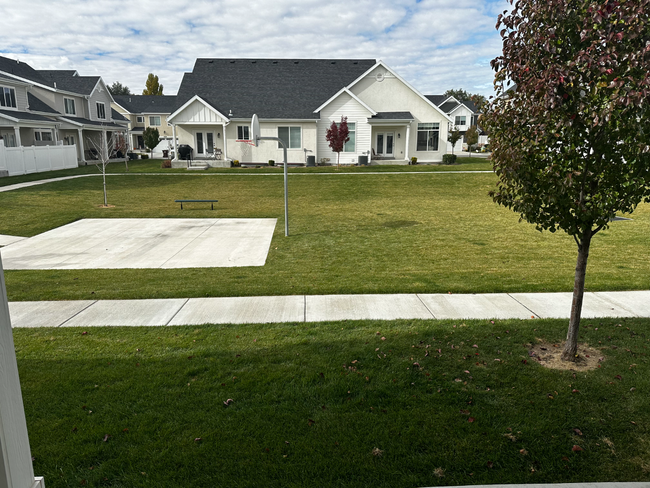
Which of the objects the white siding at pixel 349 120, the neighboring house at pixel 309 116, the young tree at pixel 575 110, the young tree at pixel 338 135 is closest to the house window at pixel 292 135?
the neighboring house at pixel 309 116

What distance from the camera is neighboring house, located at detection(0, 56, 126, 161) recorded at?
3397 cm

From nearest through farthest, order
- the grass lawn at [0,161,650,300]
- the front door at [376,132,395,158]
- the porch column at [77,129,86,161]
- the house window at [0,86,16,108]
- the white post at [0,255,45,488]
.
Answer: the white post at [0,255,45,488], the grass lawn at [0,161,650,300], the house window at [0,86,16,108], the front door at [376,132,395,158], the porch column at [77,129,86,161]

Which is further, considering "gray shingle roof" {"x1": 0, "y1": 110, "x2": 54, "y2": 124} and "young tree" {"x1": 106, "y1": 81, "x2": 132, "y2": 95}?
"young tree" {"x1": 106, "y1": 81, "x2": 132, "y2": 95}

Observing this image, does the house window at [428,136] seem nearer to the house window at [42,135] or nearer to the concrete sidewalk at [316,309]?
the house window at [42,135]

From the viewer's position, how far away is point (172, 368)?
18.0ft

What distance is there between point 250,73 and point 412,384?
39463 mm

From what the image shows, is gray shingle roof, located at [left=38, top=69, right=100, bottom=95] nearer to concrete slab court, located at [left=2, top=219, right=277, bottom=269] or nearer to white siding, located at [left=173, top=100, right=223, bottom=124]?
white siding, located at [left=173, top=100, right=223, bottom=124]

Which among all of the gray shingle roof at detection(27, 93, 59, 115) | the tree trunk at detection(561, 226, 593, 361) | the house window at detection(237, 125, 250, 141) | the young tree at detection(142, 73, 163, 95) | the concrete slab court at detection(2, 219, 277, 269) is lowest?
the concrete slab court at detection(2, 219, 277, 269)

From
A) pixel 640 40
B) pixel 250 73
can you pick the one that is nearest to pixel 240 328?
pixel 640 40

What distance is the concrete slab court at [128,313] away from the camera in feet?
23.0

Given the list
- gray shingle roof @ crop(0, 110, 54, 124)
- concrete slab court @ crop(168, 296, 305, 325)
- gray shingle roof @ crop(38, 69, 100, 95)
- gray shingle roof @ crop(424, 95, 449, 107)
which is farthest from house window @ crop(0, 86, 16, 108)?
gray shingle roof @ crop(424, 95, 449, 107)

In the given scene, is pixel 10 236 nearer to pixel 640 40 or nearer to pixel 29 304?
pixel 29 304

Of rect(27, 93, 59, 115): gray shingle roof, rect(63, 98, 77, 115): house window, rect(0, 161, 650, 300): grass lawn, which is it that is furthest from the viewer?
rect(63, 98, 77, 115): house window

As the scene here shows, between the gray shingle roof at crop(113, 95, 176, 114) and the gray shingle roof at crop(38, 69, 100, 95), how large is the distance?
19216 millimetres
